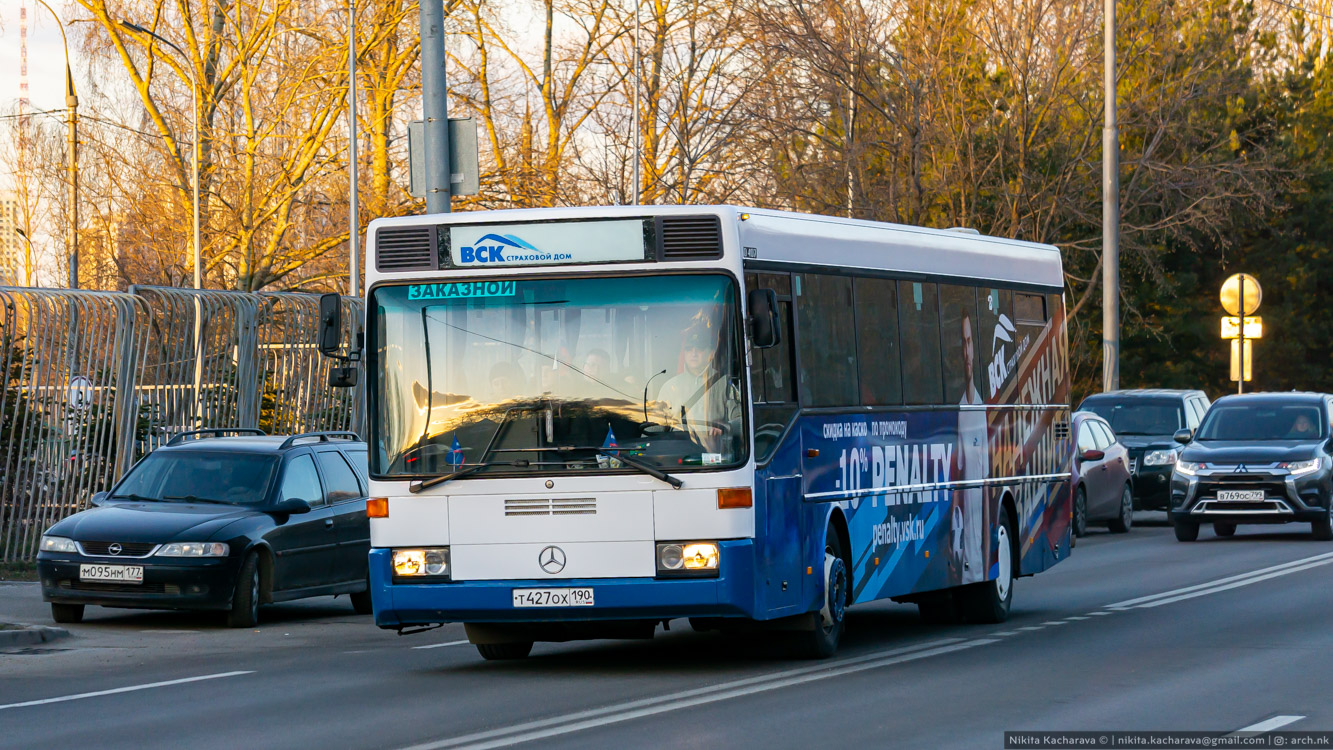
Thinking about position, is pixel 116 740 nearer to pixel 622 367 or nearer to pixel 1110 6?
pixel 622 367

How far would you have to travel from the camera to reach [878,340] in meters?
13.2

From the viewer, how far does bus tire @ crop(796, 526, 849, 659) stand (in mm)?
12117

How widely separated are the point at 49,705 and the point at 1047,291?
919 centimetres

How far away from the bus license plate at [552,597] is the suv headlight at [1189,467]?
50.4 ft

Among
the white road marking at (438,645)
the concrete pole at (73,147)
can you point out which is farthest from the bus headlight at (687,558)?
the concrete pole at (73,147)

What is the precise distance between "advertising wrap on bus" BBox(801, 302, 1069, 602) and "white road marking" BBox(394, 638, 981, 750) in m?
0.52

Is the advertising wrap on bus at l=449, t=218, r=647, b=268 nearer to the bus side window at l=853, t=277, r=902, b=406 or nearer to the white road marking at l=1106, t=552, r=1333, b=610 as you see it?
the bus side window at l=853, t=277, r=902, b=406

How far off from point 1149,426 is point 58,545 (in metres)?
19.3

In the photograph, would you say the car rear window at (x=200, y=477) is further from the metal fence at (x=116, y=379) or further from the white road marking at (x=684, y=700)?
the white road marking at (x=684, y=700)

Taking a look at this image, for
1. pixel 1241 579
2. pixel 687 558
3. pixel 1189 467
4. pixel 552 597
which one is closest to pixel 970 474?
pixel 687 558

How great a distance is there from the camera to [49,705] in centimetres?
1079

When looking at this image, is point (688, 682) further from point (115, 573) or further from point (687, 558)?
point (115, 573)

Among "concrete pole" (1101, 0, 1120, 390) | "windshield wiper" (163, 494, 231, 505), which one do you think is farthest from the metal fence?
"concrete pole" (1101, 0, 1120, 390)

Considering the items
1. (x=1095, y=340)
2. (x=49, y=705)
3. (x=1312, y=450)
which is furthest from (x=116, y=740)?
(x=1095, y=340)
